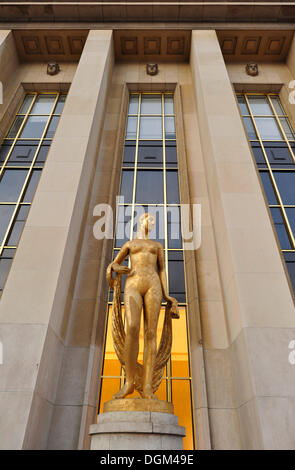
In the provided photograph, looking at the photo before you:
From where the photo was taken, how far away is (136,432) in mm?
3926

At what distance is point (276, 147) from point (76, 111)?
7.65 metres

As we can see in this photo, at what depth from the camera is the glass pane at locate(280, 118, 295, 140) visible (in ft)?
36.4

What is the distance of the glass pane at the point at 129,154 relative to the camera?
34.1 ft

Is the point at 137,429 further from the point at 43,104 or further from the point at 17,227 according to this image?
the point at 43,104

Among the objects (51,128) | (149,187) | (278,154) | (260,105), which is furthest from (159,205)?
(260,105)

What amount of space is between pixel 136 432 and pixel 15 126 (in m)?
11.8

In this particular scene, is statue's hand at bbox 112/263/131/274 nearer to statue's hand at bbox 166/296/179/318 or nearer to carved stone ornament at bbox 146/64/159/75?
statue's hand at bbox 166/296/179/318

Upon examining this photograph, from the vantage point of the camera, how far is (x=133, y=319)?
4781 millimetres

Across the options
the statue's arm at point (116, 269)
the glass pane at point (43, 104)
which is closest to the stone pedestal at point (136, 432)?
the statue's arm at point (116, 269)

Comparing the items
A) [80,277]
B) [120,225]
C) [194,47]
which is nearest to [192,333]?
[80,277]

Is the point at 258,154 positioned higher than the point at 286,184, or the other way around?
the point at 258,154

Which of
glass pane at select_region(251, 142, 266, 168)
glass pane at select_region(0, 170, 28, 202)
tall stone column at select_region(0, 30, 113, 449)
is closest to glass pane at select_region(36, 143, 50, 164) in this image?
glass pane at select_region(0, 170, 28, 202)

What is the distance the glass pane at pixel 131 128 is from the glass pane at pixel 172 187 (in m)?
Answer: 2.48

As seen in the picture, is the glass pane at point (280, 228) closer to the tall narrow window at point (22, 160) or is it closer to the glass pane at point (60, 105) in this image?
the tall narrow window at point (22, 160)
